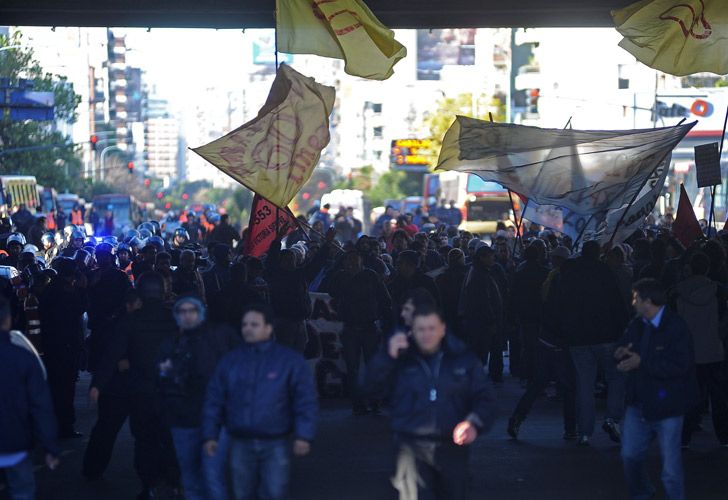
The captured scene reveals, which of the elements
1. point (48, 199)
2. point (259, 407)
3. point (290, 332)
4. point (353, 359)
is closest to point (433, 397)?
point (259, 407)

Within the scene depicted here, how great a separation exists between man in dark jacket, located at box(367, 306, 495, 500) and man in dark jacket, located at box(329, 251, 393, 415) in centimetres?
647

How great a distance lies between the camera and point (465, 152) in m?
16.2

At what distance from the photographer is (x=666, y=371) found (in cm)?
864

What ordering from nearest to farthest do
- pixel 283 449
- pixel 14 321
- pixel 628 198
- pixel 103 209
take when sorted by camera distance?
1. pixel 283 449
2. pixel 14 321
3. pixel 628 198
4. pixel 103 209

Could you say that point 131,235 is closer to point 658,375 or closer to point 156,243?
point 156,243

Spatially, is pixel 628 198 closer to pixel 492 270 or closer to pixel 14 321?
pixel 492 270

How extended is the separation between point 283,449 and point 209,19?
13.2 meters

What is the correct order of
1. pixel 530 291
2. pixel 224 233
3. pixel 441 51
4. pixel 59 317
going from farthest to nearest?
1. pixel 441 51
2. pixel 224 233
3. pixel 530 291
4. pixel 59 317

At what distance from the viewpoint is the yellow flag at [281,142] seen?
15664 millimetres

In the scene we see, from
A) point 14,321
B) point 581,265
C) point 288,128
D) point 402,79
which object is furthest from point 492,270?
point 402,79

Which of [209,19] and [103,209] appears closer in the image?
[209,19]

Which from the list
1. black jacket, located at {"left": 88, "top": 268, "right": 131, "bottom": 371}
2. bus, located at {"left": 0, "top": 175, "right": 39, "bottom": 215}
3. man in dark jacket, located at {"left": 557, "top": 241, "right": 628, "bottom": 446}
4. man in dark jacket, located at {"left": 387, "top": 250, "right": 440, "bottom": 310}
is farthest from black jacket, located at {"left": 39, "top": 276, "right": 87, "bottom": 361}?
bus, located at {"left": 0, "top": 175, "right": 39, "bottom": 215}

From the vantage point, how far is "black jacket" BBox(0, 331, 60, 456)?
7.75 metres

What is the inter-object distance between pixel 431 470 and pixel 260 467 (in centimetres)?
108
